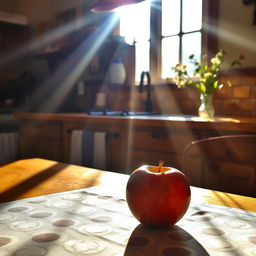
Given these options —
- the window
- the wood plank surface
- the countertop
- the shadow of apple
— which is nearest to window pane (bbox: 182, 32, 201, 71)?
the window

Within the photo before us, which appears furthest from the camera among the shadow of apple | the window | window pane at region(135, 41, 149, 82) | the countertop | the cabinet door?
window pane at region(135, 41, 149, 82)

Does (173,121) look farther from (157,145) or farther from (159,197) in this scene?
(159,197)

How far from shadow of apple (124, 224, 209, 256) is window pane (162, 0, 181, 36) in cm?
267

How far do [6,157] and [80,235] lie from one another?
3.40 m

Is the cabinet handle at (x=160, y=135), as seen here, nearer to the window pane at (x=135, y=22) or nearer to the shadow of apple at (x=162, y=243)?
the window pane at (x=135, y=22)

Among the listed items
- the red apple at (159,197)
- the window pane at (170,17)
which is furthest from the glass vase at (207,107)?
the red apple at (159,197)

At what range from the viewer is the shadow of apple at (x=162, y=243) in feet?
1.76

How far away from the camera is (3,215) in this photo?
0.71m

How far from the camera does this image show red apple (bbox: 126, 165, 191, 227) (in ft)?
2.07

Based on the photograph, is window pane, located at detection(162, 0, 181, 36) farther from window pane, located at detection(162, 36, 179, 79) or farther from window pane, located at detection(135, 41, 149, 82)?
window pane, located at detection(135, 41, 149, 82)

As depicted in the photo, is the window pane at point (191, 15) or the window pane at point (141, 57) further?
the window pane at point (141, 57)

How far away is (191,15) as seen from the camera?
9.76 ft

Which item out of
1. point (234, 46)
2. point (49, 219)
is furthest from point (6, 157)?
point (49, 219)

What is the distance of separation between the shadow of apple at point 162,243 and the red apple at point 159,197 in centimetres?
2
